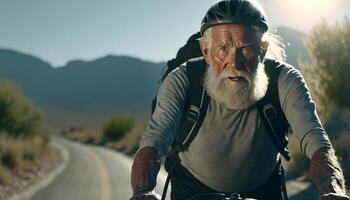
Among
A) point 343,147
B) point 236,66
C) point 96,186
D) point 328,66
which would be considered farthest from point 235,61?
point 96,186

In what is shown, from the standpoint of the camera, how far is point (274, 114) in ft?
11.1

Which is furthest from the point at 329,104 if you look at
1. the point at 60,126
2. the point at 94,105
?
the point at 94,105

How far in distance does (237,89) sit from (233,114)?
0.16 metres

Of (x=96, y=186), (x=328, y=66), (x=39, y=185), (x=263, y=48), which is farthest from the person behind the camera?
(x=39, y=185)

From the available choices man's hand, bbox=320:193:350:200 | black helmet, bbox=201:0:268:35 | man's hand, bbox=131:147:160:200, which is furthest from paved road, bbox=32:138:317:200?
man's hand, bbox=320:193:350:200

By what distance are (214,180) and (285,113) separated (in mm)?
593

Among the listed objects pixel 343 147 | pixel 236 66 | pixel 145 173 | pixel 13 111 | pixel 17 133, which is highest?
pixel 236 66

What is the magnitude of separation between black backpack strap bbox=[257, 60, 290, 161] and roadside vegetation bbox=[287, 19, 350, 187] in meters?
10.3

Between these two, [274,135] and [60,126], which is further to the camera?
[60,126]

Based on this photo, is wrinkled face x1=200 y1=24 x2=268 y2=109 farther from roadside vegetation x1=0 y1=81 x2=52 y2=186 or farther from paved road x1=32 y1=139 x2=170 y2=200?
roadside vegetation x1=0 y1=81 x2=52 y2=186

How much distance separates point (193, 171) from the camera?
3707 millimetres

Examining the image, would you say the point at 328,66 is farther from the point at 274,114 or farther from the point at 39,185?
the point at 274,114

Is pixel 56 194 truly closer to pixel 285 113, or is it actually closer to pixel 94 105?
pixel 285 113

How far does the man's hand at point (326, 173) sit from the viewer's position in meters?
2.93
